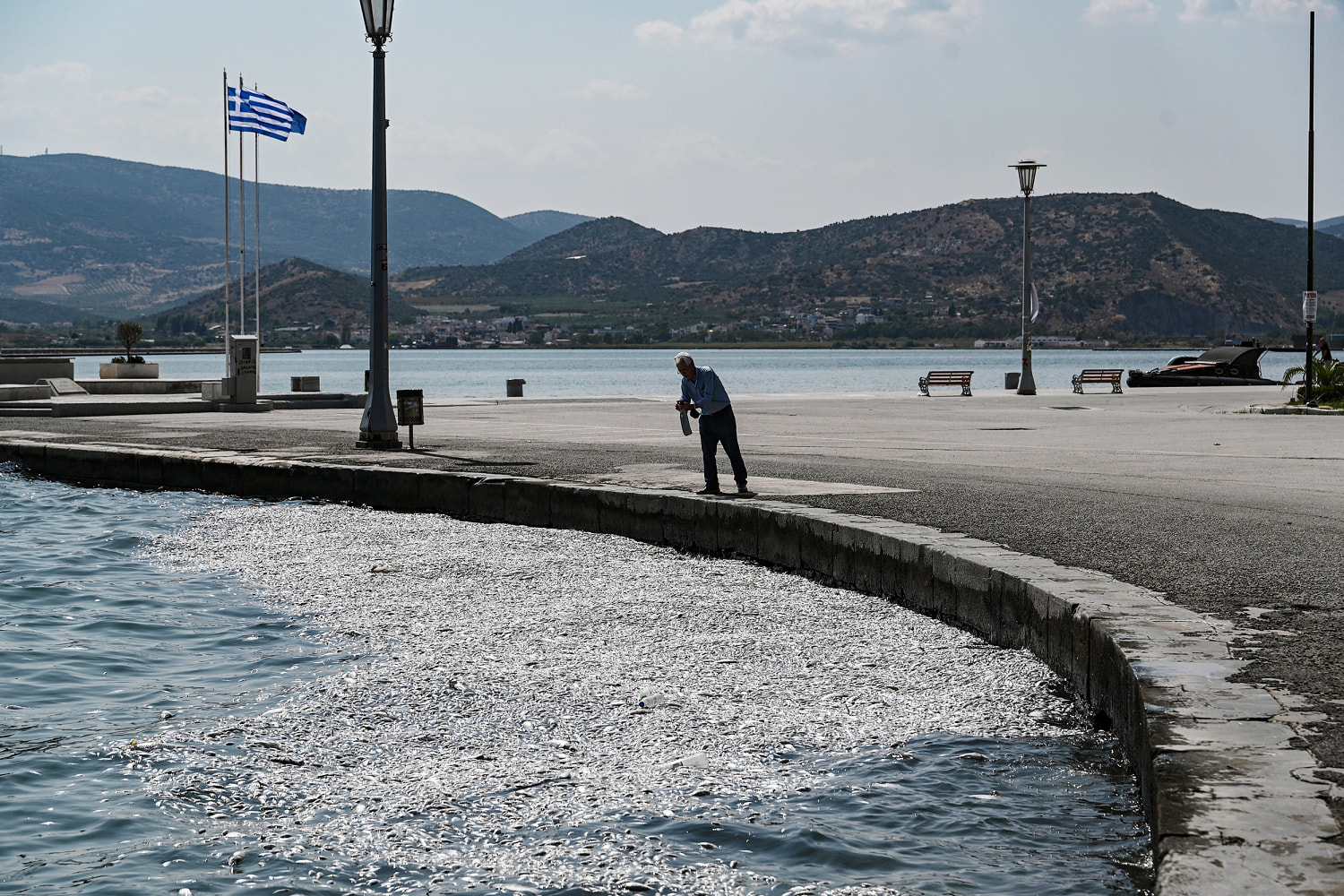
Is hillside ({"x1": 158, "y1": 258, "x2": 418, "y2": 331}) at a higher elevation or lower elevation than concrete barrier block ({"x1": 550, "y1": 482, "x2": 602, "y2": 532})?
higher

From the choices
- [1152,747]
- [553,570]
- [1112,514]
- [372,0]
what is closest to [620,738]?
[1152,747]

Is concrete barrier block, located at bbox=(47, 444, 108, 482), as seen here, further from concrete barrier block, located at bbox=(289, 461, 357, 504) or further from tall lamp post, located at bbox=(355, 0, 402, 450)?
concrete barrier block, located at bbox=(289, 461, 357, 504)

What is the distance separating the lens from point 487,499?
46.6ft

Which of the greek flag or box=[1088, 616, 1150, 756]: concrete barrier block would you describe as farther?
the greek flag

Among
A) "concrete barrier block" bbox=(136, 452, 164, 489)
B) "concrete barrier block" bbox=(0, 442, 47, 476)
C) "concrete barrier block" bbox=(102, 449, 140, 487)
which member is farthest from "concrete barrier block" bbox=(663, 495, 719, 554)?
"concrete barrier block" bbox=(0, 442, 47, 476)

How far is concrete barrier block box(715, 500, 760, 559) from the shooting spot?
1134 centimetres

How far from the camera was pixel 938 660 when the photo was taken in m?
7.77

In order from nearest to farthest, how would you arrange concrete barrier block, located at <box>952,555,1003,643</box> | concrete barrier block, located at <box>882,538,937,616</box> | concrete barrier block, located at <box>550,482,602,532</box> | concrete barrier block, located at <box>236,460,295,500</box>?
1. concrete barrier block, located at <box>952,555,1003,643</box>
2. concrete barrier block, located at <box>882,538,937,616</box>
3. concrete barrier block, located at <box>550,482,602,532</box>
4. concrete barrier block, located at <box>236,460,295,500</box>

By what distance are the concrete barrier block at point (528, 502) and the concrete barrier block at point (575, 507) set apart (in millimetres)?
100

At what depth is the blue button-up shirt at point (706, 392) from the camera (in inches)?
487

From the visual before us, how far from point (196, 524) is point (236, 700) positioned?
770cm

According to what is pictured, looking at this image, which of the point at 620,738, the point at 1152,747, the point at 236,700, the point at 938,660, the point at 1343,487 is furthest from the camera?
the point at 1343,487

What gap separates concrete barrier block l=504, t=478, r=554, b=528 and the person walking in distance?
183cm

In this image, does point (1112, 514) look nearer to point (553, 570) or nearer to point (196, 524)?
point (553, 570)
